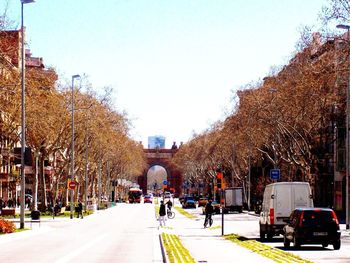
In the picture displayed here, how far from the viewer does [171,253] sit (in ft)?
93.8

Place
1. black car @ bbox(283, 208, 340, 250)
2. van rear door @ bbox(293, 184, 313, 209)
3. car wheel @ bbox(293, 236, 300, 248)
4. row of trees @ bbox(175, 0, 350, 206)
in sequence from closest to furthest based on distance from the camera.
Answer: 1. black car @ bbox(283, 208, 340, 250)
2. car wheel @ bbox(293, 236, 300, 248)
3. van rear door @ bbox(293, 184, 313, 209)
4. row of trees @ bbox(175, 0, 350, 206)

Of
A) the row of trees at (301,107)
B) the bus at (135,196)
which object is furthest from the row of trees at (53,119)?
the bus at (135,196)

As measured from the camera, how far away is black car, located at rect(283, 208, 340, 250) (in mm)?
33969

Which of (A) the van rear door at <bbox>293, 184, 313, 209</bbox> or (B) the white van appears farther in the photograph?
(A) the van rear door at <bbox>293, 184, 313, 209</bbox>

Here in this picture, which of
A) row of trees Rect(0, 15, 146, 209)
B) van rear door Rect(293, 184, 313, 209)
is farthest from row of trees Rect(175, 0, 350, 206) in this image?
row of trees Rect(0, 15, 146, 209)

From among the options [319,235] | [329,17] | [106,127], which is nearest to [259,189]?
[106,127]

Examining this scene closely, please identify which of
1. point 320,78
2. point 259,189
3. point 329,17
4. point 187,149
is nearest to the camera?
point 329,17

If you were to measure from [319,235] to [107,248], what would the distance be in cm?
772

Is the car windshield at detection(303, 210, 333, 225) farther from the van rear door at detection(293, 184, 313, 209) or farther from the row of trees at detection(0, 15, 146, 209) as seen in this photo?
the row of trees at detection(0, 15, 146, 209)

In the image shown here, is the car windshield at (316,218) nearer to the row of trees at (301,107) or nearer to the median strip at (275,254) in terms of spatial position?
the median strip at (275,254)

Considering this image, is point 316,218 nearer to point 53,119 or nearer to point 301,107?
point 301,107

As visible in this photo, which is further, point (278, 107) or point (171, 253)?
point (278, 107)

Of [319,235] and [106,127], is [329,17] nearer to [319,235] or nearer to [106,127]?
[319,235]

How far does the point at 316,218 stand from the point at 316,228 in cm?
44
